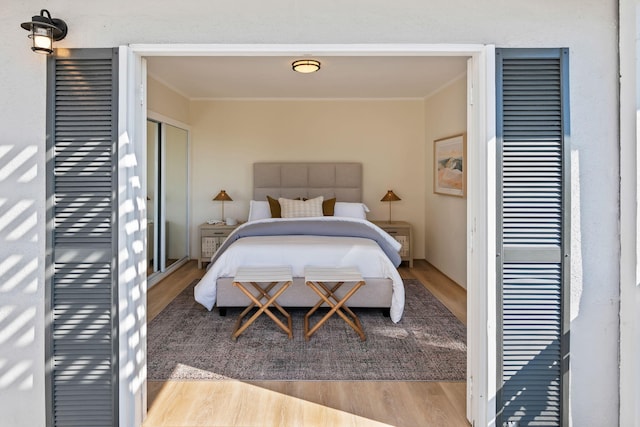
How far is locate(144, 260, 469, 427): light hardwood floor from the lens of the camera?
7.56 ft

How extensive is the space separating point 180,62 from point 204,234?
2456 mm

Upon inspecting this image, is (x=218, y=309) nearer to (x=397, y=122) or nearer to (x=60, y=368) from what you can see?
(x=60, y=368)

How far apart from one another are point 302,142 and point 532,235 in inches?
181

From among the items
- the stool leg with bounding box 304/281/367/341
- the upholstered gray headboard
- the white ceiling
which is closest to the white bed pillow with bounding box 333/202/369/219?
the upholstered gray headboard

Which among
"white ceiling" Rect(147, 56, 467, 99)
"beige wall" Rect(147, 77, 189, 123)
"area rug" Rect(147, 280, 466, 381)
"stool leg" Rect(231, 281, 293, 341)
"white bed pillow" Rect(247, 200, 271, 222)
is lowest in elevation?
"area rug" Rect(147, 280, 466, 381)

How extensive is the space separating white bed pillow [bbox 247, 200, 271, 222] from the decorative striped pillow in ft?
0.77

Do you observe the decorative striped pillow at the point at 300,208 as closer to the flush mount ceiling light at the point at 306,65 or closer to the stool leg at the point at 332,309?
the stool leg at the point at 332,309

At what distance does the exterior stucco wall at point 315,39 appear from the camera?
6.73 feet

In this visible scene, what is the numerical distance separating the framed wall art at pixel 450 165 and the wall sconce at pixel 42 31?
410 centimetres

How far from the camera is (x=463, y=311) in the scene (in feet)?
13.5

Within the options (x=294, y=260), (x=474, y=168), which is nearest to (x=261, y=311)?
(x=294, y=260)

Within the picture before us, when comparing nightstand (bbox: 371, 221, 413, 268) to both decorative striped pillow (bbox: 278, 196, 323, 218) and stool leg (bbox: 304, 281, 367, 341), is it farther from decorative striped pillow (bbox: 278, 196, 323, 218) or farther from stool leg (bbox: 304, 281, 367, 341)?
stool leg (bbox: 304, 281, 367, 341)

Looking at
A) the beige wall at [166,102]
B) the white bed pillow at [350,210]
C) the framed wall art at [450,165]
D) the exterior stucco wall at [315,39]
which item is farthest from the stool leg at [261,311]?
the beige wall at [166,102]

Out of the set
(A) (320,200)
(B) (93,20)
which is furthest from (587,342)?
(A) (320,200)
